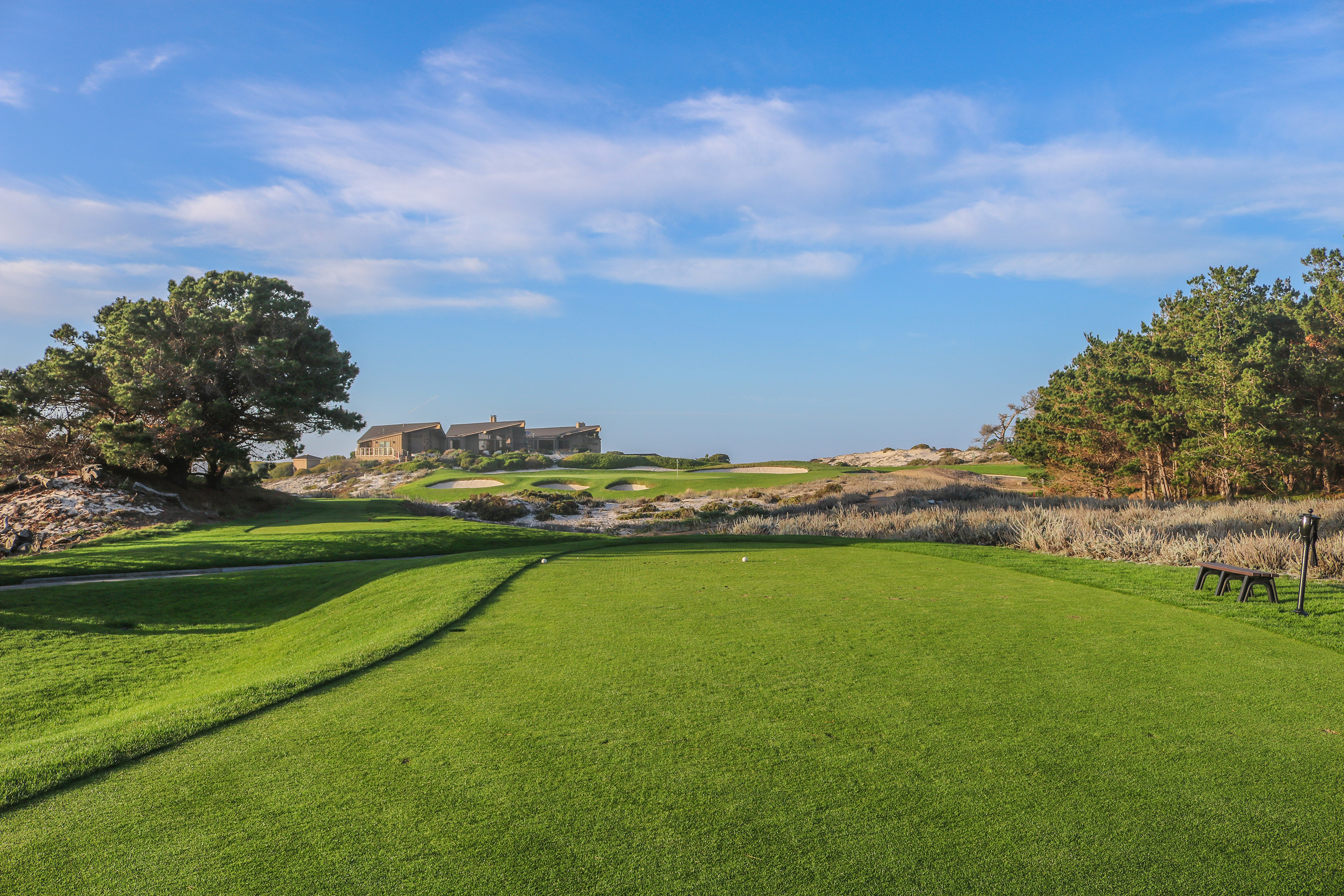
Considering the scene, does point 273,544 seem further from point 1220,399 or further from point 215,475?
point 1220,399

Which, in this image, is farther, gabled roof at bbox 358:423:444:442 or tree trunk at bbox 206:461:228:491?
gabled roof at bbox 358:423:444:442

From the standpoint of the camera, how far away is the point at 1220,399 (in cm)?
2119

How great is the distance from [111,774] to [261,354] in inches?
960

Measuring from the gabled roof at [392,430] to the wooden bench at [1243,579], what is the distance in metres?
67.1

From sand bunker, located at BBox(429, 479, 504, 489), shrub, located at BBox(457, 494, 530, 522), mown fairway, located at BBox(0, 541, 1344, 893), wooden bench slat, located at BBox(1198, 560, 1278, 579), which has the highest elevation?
sand bunker, located at BBox(429, 479, 504, 489)

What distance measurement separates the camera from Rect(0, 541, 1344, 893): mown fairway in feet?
9.21

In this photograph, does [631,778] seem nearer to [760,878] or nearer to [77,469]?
[760,878]

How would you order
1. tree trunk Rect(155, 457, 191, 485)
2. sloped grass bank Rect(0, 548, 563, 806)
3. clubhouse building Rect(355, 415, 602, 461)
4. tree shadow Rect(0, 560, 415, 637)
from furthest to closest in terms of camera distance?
clubhouse building Rect(355, 415, 602, 461), tree trunk Rect(155, 457, 191, 485), tree shadow Rect(0, 560, 415, 637), sloped grass bank Rect(0, 548, 563, 806)

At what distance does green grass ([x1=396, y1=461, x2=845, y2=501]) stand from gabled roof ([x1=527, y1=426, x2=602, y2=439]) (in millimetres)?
29423

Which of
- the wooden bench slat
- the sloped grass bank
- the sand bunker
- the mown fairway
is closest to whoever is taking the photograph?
the mown fairway

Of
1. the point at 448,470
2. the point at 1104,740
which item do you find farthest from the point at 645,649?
the point at 448,470

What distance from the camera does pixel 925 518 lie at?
58.3 feet

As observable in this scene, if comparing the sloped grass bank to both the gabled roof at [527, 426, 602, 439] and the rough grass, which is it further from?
the gabled roof at [527, 426, 602, 439]

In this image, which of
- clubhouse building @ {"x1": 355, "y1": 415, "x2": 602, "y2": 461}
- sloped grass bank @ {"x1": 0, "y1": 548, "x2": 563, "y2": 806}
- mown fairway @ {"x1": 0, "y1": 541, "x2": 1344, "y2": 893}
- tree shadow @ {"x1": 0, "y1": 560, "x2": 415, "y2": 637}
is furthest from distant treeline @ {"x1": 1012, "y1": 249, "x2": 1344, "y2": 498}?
clubhouse building @ {"x1": 355, "y1": 415, "x2": 602, "y2": 461}
